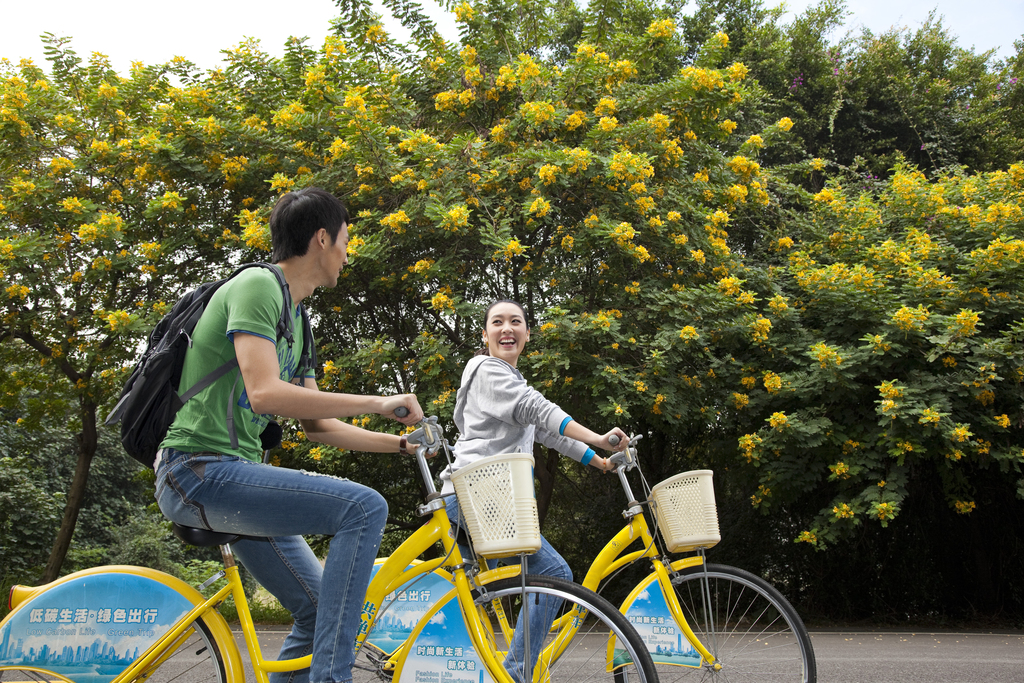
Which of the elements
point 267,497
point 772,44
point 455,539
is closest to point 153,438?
point 267,497

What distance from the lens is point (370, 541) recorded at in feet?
7.24

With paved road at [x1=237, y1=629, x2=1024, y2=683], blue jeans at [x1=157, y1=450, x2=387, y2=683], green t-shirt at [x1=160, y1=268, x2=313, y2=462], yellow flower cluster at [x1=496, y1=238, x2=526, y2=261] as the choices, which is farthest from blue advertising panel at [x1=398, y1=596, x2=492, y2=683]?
yellow flower cluster at [x1=496, y1=238, x2=526, y2=261]

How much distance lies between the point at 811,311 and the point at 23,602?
616 cm

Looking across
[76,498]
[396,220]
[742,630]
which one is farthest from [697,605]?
[76,498]

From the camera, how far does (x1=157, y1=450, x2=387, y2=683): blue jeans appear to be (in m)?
2.15

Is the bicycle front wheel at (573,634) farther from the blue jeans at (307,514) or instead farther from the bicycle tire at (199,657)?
the bicycle tire at (199,657)

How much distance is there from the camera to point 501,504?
7.40ft

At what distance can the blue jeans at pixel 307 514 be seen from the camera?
7.07ft

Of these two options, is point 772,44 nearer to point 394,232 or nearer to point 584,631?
point 394,232

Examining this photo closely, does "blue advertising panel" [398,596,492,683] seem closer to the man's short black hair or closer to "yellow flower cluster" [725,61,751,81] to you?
the man's short black hair

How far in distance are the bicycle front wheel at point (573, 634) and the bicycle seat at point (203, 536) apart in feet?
2.65

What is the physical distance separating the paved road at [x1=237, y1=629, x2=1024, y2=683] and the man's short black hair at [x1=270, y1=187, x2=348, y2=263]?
2.82 m

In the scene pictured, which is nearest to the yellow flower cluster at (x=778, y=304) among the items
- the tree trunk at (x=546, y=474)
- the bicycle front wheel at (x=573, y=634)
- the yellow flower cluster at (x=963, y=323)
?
the yellow flower cluster at (x=963, y=323)

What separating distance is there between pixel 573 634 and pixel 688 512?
0.69 meters
